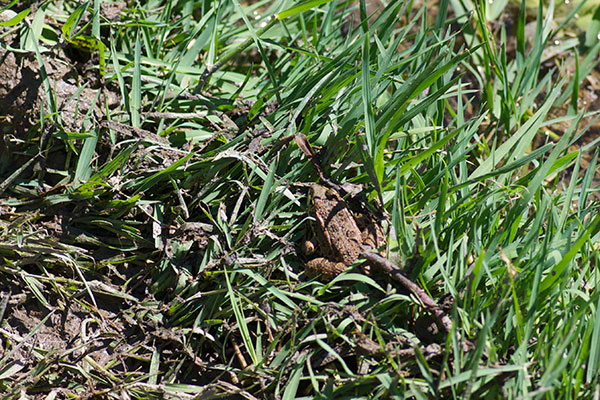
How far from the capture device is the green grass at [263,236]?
214 centimetres

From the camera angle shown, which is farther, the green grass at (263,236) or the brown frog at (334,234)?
the brown frog at (334,234)

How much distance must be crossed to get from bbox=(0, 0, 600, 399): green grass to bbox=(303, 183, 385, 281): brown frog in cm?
7

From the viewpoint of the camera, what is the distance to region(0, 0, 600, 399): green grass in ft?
7.04

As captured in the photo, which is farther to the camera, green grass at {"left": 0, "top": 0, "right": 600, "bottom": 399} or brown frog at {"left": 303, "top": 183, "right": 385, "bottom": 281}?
brown frog at {"left": 303, "top": 183, "right": 385, "bottom": 281}

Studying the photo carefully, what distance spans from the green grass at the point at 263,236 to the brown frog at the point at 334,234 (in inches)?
2.9

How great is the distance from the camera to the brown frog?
2427mm

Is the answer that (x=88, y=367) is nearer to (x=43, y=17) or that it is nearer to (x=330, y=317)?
(x=330, y=317)

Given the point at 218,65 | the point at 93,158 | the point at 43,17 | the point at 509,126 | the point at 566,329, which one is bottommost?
the point at 566,329

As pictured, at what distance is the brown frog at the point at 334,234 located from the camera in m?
2.43

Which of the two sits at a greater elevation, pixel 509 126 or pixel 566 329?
pixel 509 126

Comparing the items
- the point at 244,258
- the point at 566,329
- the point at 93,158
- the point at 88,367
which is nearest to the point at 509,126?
the point at 566,329

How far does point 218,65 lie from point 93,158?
2.48 feet

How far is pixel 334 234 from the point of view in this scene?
250cm

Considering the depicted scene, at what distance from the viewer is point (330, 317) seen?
7.45 feet
